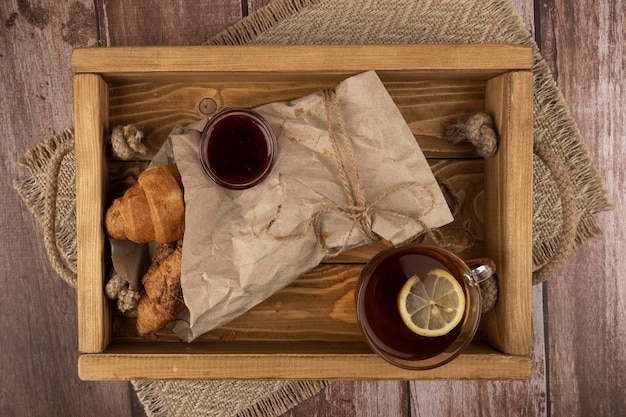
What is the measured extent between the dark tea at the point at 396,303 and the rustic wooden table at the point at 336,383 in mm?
458

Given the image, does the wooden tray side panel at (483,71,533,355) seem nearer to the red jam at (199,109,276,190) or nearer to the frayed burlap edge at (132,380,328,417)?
the red jam at (199,109,276,190)

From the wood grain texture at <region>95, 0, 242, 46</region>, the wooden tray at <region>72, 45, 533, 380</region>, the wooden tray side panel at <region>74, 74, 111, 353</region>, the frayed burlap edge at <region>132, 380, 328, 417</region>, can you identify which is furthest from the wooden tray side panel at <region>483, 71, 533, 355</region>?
the wooden tray side panel at <region>74, 74, 111, 353</region>

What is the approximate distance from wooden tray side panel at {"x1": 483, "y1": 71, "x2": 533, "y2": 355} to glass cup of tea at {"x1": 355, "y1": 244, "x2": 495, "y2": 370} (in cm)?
11

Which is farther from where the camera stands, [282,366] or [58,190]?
[58,190]

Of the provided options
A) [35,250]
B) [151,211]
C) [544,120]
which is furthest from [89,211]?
[544,120]

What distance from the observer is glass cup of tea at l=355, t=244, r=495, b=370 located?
100cm

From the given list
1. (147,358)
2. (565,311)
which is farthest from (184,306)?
(565,311)

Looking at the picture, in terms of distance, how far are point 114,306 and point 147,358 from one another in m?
0.16

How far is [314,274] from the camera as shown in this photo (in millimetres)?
1206

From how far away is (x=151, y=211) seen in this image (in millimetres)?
1064

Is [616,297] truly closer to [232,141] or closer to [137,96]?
[232,141]

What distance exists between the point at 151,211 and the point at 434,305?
1.98ft

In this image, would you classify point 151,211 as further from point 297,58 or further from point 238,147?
point 297,58

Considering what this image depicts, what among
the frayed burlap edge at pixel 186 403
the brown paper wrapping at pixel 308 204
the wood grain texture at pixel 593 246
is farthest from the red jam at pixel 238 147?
A: the wood grain texture at pixel 593 246
